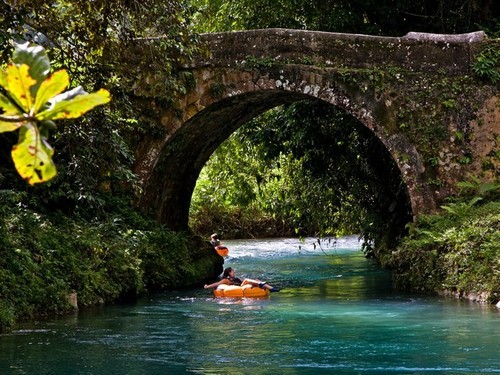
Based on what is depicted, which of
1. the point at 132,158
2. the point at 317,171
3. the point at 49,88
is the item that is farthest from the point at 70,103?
the point at 317,171

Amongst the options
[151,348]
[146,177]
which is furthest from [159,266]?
[151,348]

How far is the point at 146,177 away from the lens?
48.6 feet

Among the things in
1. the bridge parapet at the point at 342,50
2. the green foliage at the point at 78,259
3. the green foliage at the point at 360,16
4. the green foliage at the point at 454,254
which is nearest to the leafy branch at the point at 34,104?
the green foliage at the point at 78,259

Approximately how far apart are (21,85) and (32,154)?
0.46 ft

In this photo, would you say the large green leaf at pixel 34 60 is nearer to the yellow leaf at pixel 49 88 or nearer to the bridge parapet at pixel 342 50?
the yellow leaf at pixel 49 88

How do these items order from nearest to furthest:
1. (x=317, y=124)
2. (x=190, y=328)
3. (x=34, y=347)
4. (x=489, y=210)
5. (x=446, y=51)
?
(x=34, y=347) < (x=190, y=328) < (x=489, y=210) < (x=446, y=51) < (x=317, y=124)

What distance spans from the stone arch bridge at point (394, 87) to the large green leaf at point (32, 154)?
1218 centimetres

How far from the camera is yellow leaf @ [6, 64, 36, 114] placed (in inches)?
73.7

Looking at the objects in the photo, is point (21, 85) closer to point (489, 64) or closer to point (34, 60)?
point (34, 60)

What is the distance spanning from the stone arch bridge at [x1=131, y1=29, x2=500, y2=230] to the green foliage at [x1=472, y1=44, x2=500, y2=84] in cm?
7

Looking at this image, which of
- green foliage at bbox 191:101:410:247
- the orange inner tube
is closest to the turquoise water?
the orange inner tube

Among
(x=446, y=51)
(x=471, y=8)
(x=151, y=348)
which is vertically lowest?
(x=151, y=348)

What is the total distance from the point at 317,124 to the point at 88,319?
7.44 m

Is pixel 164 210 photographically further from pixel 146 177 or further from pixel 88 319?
pixel 88 319
